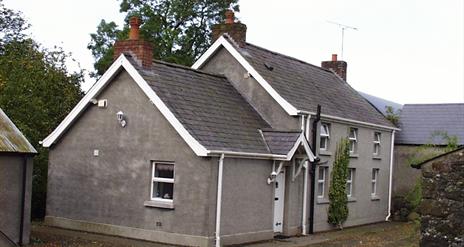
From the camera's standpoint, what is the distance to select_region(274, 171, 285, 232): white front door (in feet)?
69.5

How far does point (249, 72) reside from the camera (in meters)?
22.5

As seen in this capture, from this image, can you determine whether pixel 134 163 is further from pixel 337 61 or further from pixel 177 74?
pixel 337 61

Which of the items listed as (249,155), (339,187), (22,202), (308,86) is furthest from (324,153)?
(22,202)

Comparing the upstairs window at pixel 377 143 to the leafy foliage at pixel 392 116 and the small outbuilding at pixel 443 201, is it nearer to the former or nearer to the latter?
the leafy foliage at pixel 392 116

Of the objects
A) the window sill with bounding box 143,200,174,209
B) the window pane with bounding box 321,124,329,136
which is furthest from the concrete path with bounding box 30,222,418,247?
the window pane with bounding box 321,124,329,136

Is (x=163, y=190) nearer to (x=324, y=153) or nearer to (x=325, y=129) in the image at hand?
(x=324, y=153)

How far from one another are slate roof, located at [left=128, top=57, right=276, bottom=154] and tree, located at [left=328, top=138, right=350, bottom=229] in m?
4.48

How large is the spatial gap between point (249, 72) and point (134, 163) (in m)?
5.74

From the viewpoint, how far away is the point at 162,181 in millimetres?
18953

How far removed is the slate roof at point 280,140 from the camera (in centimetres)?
1997

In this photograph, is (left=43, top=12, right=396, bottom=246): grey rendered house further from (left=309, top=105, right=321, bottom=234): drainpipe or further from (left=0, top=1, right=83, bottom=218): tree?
(left=0, top=1, right=83, bottom=218): tree

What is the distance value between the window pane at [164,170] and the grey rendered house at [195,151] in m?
0.03

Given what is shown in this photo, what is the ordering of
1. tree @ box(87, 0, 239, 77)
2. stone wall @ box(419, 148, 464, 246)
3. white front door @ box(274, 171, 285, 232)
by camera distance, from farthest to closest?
tree @ box(87, 0, 239, 77) < white front door @ box(274, 171, 285, 232) < stone wall @ box(419, 148, 464, 246)

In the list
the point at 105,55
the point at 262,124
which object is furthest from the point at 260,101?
the point at 105,55
